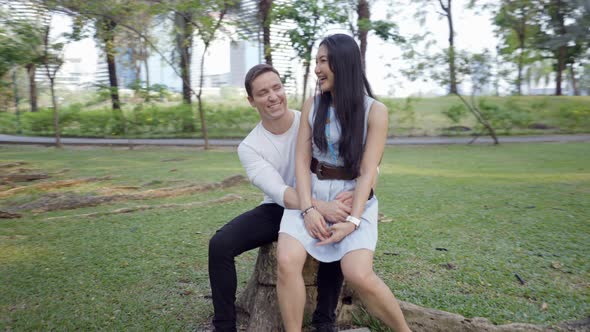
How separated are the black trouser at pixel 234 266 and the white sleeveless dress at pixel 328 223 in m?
0.15

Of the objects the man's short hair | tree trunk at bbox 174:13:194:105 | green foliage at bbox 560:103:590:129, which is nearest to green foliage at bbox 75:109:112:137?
tree trunk at bbox 174:13:194:105

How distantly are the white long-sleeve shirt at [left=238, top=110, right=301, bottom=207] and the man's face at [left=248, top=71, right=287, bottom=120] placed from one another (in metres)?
0.13

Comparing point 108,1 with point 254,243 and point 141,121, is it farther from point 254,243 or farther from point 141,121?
point 254,243

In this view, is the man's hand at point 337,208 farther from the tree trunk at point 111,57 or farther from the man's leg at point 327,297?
the tree trunk at point 111,57

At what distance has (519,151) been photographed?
1156 centimetres

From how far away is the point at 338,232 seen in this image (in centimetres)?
242

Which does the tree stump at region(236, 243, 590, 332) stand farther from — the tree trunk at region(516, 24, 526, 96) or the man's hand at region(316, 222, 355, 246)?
the tree trunk at region(516, 24, 526, 96)

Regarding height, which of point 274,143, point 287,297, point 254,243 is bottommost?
point 287,297

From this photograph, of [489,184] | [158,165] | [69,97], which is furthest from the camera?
[69,97]

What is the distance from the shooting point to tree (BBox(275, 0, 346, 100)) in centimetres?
1230

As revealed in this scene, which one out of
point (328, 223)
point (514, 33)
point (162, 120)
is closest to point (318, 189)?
point (328, 223)

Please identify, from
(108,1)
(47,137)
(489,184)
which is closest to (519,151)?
(489,184)

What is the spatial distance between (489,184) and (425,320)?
4.82 m

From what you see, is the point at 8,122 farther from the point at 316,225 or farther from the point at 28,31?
the point at 316,225
